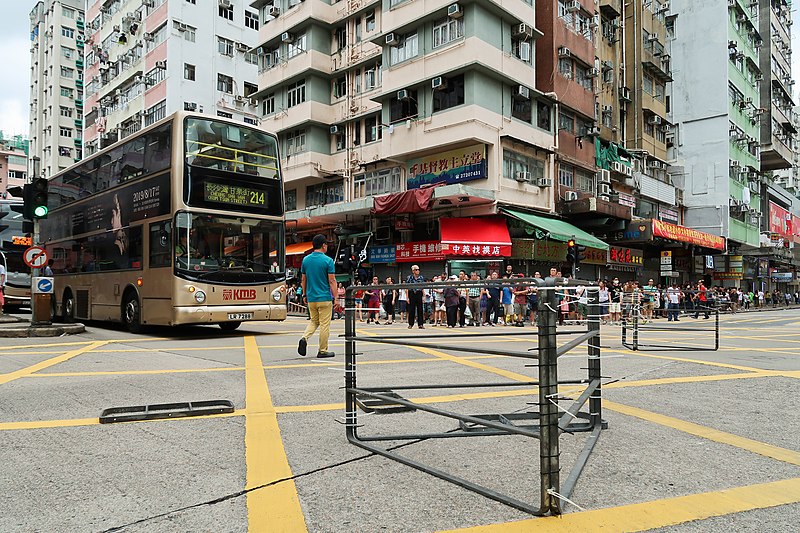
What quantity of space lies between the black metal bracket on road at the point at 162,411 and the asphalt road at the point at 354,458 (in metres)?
0.12

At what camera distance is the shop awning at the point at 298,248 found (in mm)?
29334

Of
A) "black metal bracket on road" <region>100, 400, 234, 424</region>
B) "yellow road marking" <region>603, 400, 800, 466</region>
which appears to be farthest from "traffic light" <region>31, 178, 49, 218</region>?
"yellow road marking" <region>603, 400, 800, 466</region>

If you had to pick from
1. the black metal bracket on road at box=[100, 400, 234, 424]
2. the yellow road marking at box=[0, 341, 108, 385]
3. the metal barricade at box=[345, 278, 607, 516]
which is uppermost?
the metal barricade at box=[345, 278, 607, 516]

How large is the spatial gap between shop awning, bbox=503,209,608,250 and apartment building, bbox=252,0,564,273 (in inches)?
20.3

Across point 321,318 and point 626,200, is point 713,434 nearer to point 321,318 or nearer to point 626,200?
point 321,318

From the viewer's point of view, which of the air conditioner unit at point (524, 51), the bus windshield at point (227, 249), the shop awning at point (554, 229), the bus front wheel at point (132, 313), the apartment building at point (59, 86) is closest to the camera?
the bus windshield at point (227, 249)

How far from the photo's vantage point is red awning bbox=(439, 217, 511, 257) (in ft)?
74.4

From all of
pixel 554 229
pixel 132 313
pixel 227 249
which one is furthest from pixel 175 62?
pixel 227 249

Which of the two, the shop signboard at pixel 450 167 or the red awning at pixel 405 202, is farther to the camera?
the shop signboard at pixel 450 167

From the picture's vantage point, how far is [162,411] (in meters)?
4.75

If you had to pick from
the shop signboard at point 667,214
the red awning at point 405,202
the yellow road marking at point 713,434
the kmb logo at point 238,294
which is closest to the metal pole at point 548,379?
the yellow road marking at point 713,434

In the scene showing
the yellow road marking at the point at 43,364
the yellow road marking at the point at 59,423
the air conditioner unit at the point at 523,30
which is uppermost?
the air conditioner unit at the point at 523,30

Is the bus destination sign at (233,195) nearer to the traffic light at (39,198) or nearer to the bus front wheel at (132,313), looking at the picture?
the bus front wheel at (132,313)

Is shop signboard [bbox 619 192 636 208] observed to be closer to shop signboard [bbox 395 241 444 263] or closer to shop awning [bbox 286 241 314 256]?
shop signboard [bbox 395 241 444 263]
